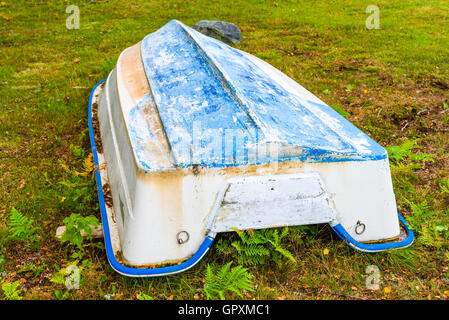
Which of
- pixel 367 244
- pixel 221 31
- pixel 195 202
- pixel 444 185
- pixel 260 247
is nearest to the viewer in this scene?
pixel 195 202

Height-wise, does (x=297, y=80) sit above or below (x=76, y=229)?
above

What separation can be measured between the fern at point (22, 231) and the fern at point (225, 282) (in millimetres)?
1401

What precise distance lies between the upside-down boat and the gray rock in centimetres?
455

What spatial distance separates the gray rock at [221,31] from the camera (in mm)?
7328

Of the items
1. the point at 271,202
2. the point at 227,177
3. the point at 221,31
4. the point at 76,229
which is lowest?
the point at 76,229

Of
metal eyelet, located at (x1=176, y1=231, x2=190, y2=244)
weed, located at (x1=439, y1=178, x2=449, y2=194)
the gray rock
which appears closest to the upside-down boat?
metal eyelet, located at (x1=176, y1=231, x2=190, y2=244)

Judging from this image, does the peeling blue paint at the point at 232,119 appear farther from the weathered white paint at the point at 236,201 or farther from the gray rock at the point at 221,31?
the gray rock at the point at 221,31

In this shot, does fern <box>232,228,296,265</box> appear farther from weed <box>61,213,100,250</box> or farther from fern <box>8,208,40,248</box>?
fern <box>8,208,40,248</box>

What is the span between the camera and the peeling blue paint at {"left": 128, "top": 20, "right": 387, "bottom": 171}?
239 cm

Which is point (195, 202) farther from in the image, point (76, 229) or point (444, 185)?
point (444, 185)

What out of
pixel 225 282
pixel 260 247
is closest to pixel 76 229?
pixel 225 282

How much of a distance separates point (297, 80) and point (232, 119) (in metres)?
3.61

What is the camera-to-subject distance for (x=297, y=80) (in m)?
5.92

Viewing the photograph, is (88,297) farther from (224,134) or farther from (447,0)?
(447,0)
